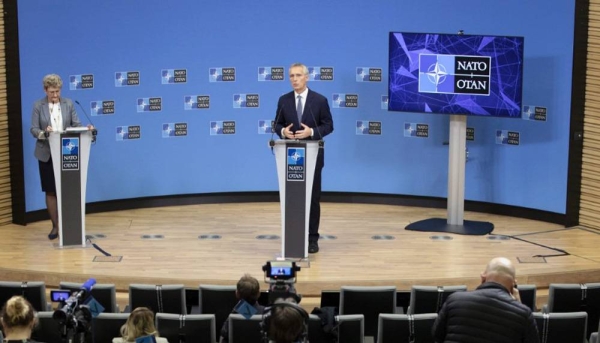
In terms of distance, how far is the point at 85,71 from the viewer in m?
11.3

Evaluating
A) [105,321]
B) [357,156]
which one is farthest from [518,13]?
[105,321]

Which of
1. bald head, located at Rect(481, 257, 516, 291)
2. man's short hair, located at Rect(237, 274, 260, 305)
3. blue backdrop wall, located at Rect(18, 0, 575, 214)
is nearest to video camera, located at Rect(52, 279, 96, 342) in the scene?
man's short hair, located at Rect(237, 274, 260, 305)

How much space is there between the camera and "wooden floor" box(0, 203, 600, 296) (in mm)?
8984

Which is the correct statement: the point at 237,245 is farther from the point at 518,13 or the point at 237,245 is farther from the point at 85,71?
the point at 518,13

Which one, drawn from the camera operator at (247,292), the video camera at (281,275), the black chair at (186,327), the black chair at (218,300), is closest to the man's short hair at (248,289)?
the camera operator at (247,292)

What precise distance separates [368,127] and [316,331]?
5.57 meters

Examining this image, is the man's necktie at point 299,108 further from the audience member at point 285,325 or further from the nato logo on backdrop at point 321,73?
the audience member at point 285,325

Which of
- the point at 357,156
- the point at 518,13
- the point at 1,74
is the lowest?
the point at 357,156

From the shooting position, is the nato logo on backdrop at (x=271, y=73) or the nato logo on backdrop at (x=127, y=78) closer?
the nato logo on backdrop at (x=127, y=78)

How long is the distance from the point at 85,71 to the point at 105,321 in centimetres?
514

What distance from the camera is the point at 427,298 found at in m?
7.61

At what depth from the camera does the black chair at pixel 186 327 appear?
6.73 metres

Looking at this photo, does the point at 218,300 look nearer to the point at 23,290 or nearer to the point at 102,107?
the point at 23,290

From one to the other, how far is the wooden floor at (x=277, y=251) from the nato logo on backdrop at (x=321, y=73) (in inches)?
59.4
